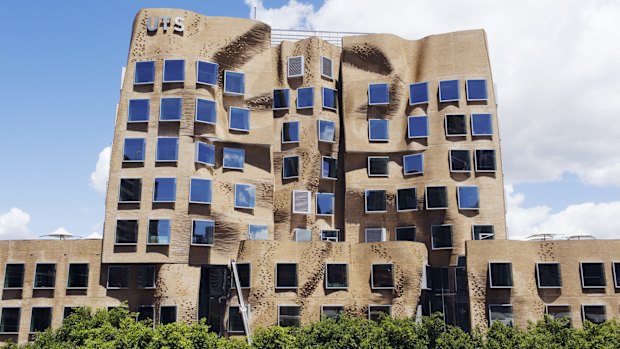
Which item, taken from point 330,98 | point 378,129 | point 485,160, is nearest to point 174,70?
point 330,98

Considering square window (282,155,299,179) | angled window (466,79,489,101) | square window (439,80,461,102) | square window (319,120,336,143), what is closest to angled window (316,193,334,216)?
square window (282,155,299,179)

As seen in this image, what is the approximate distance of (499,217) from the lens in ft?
170

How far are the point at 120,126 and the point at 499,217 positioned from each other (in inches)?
1402

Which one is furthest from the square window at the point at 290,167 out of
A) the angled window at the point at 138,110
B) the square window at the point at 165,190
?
the angled window at the point at 138,110

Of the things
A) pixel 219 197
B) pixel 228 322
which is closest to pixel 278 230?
pixel 219 197

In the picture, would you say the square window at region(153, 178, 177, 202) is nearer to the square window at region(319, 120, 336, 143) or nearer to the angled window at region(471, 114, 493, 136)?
the square window at region(319, 120, 336, 143)

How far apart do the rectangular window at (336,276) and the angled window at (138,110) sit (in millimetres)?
20855

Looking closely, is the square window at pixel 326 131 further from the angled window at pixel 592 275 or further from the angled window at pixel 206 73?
the angled window at pixel 592 275

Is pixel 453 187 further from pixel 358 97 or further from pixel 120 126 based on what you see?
pixel 120 126

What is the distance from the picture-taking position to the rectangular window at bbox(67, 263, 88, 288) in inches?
1889

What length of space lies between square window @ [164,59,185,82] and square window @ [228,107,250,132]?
5401mm

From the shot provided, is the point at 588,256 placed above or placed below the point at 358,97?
below

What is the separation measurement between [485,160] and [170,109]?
97.6 ft

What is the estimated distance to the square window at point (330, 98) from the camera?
56438 mm
